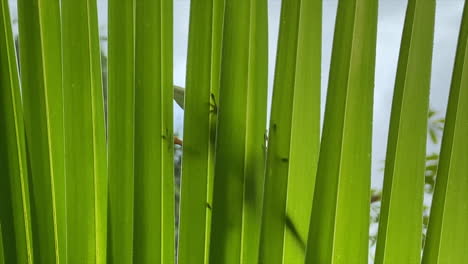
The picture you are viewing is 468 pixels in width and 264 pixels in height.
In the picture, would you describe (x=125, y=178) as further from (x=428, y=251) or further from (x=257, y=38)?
(x=428, y=251)

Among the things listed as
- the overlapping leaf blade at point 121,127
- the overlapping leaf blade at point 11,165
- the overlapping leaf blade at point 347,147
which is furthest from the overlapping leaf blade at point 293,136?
the overlapping leaf blade at point 11,165

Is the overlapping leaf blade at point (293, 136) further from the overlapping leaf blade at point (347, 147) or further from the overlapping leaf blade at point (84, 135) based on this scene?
the overlapping leaf blade at point (84, 135)

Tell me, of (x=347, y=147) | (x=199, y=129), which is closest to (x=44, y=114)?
(x=199, y=129)

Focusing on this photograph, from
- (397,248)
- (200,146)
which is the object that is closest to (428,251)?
(397,248)

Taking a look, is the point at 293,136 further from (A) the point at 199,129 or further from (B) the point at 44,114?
(B) the point at 44,114
